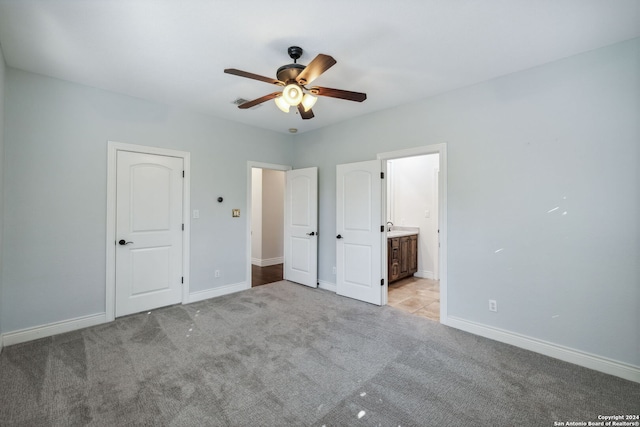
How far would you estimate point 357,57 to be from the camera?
250 centimetres

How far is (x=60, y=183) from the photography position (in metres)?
2.96

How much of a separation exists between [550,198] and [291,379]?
2788 millimetres

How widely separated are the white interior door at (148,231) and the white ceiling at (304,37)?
0.99 metres

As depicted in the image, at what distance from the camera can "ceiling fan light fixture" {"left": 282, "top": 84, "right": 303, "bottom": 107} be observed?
2314mm

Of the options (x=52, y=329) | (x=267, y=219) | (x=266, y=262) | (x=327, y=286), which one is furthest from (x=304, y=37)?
(x=266, y=262)

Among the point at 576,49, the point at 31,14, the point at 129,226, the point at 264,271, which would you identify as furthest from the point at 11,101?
the point at 576,49

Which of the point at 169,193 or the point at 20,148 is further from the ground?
the point at 20,148

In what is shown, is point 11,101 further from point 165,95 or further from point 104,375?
point 104,375

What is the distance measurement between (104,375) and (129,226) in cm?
176

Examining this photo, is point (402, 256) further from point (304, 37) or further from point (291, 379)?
point (304, 37)

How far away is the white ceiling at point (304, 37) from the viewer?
6.26 ft

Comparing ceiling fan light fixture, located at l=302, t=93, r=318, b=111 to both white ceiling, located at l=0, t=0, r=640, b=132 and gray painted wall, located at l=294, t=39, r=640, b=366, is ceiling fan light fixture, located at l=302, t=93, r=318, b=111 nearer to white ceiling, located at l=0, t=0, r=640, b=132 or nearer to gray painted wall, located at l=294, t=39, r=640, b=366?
white ceiling, located at l=0, t=0, r=640, b=132

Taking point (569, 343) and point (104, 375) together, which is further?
point (569, 343)

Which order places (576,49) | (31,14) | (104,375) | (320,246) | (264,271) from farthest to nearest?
(264,271)
(320,246)
(576,49)
(104,375)
(31,14)
